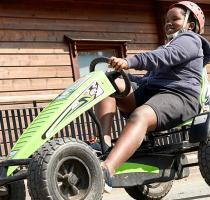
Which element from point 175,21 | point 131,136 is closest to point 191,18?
point 175,21

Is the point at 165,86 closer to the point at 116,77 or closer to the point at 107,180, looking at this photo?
the point at 116,77

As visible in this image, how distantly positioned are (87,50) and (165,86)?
7.61m

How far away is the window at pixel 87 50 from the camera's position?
11.6 meters

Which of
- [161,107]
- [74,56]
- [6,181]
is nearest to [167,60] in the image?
[161,107]

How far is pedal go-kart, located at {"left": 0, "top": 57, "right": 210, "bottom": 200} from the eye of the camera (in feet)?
11.5

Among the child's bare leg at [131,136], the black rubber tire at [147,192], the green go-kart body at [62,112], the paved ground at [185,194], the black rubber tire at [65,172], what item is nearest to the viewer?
the black rubber tire at [65,172]

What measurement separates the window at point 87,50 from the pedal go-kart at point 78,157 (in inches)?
273

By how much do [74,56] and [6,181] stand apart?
818 cm

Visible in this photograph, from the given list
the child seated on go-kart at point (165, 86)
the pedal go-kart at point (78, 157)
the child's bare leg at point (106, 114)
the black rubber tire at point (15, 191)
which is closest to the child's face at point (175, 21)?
the child seated on go-kart at point (165, 86)

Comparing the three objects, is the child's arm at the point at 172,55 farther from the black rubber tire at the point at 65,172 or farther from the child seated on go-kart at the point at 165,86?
the black rubber tire at the point at 65,172

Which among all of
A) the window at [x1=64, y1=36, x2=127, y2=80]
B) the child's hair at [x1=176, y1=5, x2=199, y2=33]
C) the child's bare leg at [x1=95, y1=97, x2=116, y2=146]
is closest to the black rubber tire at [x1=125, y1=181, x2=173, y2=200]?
the child's bare leg at [x1=95, y1=97, x2=116, y2=146]

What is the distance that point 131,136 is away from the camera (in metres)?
4.07

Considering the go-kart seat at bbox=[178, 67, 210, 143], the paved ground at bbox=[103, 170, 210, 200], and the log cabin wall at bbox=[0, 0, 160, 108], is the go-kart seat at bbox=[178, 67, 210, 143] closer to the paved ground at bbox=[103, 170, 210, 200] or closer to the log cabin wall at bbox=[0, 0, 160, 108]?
the paved ground at bbox=[103, 170, 210, 200]

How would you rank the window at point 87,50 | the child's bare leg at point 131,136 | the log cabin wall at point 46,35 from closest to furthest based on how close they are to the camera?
the child's bare leg at point 131,136 < the log cabin wall at point 46,35 < the window at point 87,50
